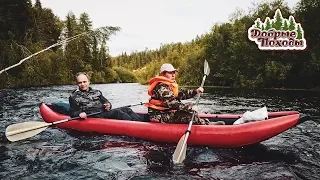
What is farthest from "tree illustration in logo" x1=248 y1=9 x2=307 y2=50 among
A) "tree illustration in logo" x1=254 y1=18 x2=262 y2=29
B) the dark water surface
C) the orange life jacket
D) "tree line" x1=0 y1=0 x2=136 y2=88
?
the orange life jacket

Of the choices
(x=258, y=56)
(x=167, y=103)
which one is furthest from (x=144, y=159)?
(x=258, y=56)

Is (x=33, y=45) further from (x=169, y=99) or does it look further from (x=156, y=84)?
(x=169, y=99)

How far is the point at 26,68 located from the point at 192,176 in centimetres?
2219

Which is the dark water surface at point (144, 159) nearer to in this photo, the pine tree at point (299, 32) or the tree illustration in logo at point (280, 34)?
the tree illustration in logo at point (280, 34)

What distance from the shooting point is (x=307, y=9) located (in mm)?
25547

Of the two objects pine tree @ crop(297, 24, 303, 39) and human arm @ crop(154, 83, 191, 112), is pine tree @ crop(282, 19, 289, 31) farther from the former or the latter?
human arm @ crop(154, 83, 191, 112)

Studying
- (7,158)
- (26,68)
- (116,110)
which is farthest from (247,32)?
(7,158)

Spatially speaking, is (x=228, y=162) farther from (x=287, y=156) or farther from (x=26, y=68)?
(x=26, y=68)

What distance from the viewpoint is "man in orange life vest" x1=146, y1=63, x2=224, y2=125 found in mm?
5188

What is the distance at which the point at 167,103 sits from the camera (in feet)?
17.1

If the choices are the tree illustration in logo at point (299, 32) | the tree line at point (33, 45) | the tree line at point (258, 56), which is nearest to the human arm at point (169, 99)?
the tree line at point (33, 45)

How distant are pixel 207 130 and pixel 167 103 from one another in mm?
791

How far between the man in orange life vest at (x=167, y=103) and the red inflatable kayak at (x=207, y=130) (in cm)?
16

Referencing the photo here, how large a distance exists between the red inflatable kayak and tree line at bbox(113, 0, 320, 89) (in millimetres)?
20848
